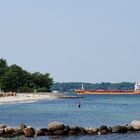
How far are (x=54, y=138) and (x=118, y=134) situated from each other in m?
6.35

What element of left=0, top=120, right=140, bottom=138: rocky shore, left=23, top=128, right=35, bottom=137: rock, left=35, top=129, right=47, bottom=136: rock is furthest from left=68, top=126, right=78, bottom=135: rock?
left=23, top=128, right=35, bottom=137: rock

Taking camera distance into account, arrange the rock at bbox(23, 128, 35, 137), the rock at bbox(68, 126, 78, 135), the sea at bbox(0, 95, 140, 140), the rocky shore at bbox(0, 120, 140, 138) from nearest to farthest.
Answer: the rock at bbox(23, 128, 35, 137) < the sea at bbox(0, 95, 140, 140) < the rocky shore at bbox(0, 120, 140, 138) < the rock at bbox(68, 126, 78, 135)

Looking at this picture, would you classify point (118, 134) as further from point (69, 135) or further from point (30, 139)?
point (30, 139)

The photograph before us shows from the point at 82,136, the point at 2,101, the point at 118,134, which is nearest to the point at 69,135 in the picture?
the point at 82,136

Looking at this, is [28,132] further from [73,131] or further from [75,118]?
[75,118]

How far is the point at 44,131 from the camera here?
176ft

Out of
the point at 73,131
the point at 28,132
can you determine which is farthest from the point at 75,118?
the point at 28,132

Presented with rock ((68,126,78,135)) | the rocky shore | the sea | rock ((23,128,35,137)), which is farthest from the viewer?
rock ((68,126,78,135))

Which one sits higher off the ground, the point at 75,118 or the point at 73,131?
the point at 75,118

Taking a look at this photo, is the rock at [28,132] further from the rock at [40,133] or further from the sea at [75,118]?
the sea at [75,118]

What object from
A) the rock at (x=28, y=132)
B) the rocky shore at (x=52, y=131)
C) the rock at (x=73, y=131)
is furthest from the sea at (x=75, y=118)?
the rock at (x=73, y=131)

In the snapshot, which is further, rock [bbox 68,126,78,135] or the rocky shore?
rock [bbox 68,126,78,135]

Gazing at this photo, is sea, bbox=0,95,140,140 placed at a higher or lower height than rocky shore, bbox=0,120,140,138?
higher

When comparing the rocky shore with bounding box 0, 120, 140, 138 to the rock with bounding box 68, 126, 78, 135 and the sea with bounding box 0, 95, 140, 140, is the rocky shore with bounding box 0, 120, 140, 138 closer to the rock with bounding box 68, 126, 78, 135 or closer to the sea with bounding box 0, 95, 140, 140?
the rock with bounding box 68, 126, 78, 135
